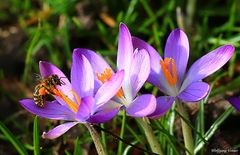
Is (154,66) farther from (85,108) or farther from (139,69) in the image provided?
(85,108)

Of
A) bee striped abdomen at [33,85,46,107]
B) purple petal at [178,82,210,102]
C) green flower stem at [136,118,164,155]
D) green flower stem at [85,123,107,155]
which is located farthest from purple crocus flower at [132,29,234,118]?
bee striped abdomen at [33,85,46,107]

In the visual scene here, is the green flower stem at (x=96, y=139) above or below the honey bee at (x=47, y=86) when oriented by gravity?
below

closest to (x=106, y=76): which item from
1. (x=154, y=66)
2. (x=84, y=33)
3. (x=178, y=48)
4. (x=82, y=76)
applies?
(x=82, y=76)

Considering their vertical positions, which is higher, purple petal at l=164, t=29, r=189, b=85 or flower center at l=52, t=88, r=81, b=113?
purple petal at l=164, t=29, r=189, b=85

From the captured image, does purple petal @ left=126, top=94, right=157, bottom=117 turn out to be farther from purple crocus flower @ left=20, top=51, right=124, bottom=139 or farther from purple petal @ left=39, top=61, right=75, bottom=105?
purple petal @ left=39, top=61, right=75, bottom=105

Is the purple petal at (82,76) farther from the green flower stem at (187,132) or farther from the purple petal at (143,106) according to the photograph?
the green flower stem at (187,132)

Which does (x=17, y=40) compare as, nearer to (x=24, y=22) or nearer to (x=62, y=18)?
(x=24, y=22)

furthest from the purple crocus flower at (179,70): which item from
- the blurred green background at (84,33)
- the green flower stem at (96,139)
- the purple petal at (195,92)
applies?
the blurred green background at (84,33)
